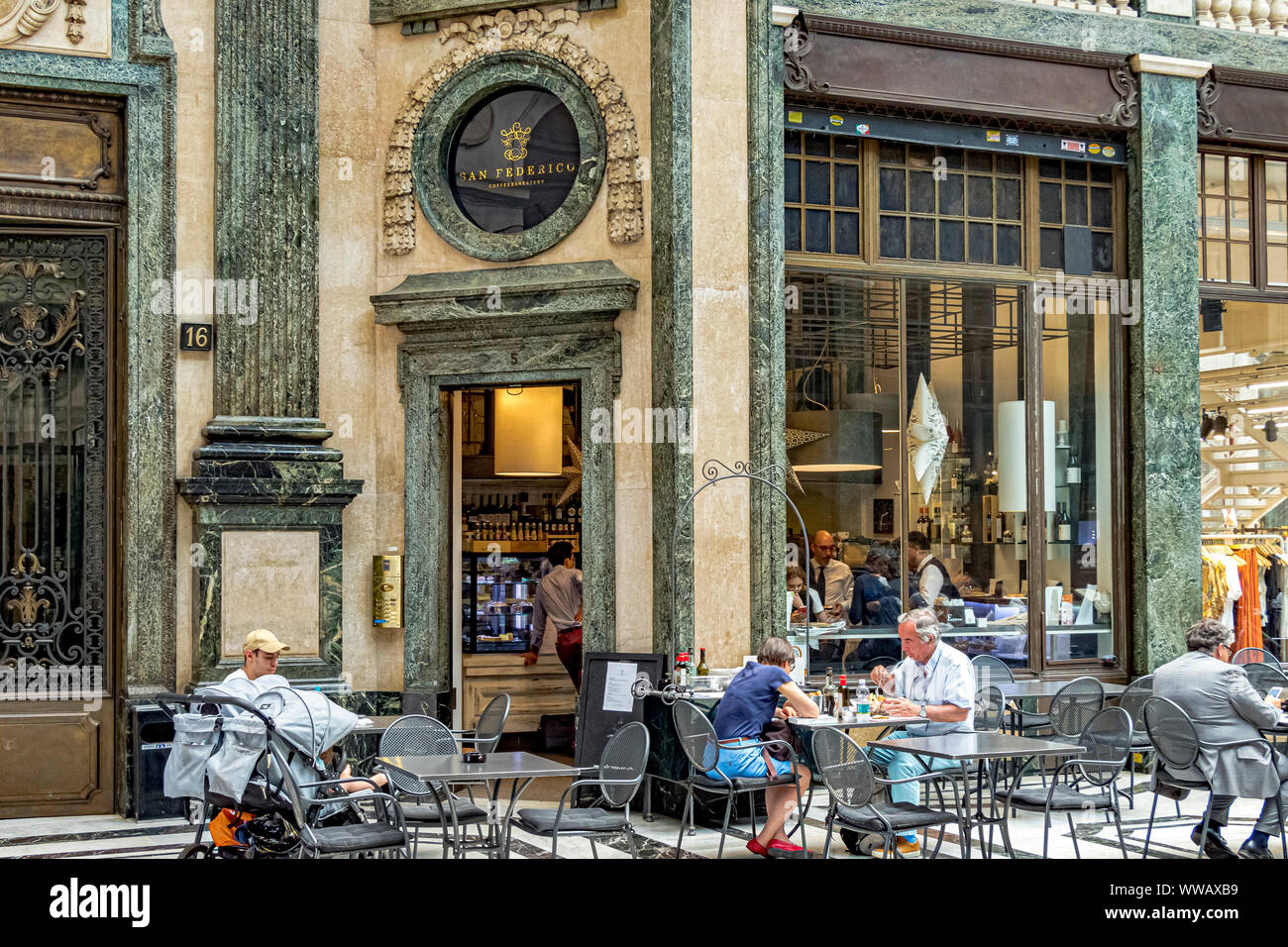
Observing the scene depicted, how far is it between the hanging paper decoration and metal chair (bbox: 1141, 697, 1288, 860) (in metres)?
3.38

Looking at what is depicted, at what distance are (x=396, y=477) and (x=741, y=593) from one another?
2.74 meters

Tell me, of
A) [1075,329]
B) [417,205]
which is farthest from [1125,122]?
[417,205]

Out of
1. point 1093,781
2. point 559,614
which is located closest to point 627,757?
point 1093,781

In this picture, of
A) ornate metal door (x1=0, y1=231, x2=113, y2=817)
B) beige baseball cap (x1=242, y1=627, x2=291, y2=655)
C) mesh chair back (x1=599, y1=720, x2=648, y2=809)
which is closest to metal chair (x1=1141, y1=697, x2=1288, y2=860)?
mesh chair back (x1=599, y1=720, x2=648, y2=809)

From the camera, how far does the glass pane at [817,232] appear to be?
404 inches

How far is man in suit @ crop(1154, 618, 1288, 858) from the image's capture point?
7.21 metres

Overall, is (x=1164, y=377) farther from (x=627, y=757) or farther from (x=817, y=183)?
(x=627, y=757)

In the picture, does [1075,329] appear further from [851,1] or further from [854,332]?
[851,1]

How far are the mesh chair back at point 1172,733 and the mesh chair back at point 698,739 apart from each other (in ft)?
7.83

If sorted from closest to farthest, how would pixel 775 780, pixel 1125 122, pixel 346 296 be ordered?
pixel 775 780, pixel 346 296, pixel 1125 122

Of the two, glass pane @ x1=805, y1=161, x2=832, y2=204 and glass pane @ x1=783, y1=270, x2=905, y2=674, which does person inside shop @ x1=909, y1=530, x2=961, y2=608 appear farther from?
glass pane @ x1=805, y1=161, x2=832, y2=204

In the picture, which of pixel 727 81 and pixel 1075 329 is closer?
pixel 727 81
